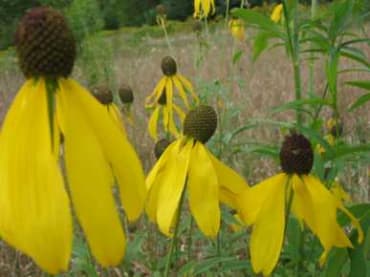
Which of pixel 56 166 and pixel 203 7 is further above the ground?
pixel 56 166

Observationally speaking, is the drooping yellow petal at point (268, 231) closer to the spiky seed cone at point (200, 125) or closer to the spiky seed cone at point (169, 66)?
the spiky seed cone at point (200, 125)

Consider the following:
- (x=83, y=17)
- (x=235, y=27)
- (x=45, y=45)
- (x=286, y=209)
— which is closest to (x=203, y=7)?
(x=235, y=27)

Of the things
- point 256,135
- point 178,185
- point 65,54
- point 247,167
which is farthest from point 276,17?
point 65,54

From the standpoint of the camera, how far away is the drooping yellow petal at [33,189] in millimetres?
514

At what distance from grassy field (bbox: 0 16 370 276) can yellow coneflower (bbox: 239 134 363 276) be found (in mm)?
129

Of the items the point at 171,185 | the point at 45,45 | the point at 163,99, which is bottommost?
the point at 163,99

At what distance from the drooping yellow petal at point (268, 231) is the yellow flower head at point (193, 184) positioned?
0.14 feet

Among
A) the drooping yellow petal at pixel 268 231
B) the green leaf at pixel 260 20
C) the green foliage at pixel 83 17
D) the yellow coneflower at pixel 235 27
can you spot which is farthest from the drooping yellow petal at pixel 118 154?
the green foliage at pixel 83 17

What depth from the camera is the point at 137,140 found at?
130 inches

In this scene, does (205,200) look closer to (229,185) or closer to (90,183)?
(229,185)

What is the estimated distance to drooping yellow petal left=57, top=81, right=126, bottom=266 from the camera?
0.54 metres

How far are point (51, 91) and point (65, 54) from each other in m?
0.06

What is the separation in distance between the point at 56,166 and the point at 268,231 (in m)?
0.43

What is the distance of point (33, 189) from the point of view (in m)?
0.55
